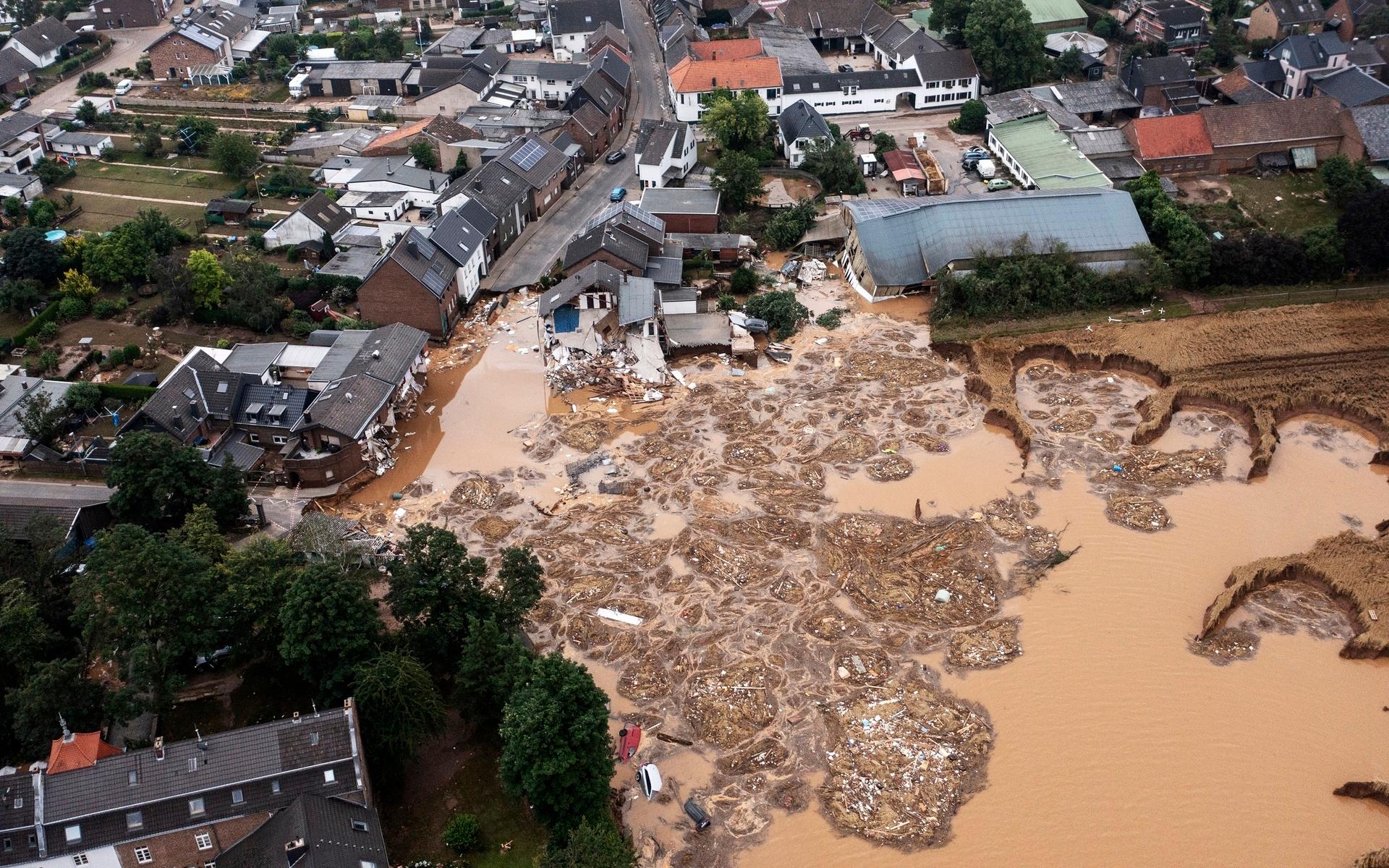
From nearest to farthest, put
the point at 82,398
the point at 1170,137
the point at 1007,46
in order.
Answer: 1. the point at 82,398
2. the point at 1170,137
3. the point at 1007,46

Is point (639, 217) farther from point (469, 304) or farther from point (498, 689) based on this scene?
point (498, 689)

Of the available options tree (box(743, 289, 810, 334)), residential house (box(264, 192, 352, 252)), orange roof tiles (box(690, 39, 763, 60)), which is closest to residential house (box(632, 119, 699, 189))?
orange roof tiles (box(690, 39, 763, 60))

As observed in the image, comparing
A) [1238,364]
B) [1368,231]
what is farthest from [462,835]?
[1368,231]

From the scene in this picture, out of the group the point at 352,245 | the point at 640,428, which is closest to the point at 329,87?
the point at 352,245

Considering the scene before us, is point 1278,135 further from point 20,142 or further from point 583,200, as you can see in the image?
point 20,142

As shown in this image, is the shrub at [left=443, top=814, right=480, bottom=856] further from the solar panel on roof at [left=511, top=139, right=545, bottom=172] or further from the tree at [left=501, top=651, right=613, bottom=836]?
the solar panel on roof at [left=511, top=139, right=545, bottom=172]
